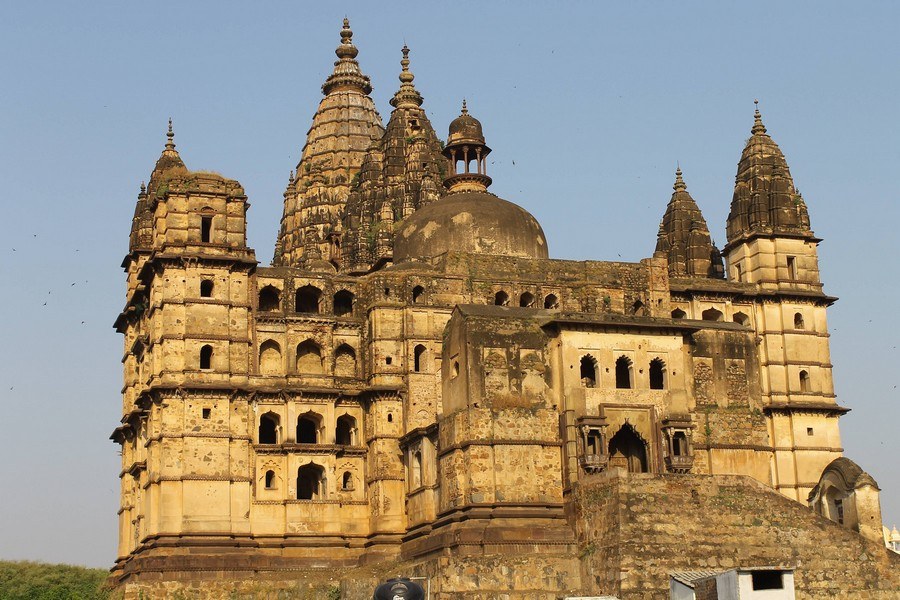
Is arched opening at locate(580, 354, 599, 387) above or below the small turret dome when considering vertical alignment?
below

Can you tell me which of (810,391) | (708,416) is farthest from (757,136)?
(708,416)

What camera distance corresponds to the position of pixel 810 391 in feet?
174

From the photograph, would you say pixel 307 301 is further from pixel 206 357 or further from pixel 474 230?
pixel 474 230

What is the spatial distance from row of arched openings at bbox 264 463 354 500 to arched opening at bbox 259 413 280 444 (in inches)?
50.6

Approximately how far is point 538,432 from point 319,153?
102ft

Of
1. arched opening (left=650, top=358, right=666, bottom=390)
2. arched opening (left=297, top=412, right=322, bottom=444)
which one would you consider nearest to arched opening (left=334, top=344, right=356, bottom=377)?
arched opening (left=297, top=412, right=322, bottom=444)

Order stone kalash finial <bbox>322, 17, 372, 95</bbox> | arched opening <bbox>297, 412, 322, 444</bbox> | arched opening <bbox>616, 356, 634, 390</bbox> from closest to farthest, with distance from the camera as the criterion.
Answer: arched opening <bbox>616, 356, 634, 390</bbox>
arched opening <bbox>297, 412, 322, 444</bbox>
stone kalash finial <bbox>322, 17, 372, 95</bbox>

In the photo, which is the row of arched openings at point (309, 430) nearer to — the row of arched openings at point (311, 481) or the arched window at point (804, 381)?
the row of arched openings at point (311, 481)

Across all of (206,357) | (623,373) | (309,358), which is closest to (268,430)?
(309,358)

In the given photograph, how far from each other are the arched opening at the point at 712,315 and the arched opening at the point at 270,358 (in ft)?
47.4

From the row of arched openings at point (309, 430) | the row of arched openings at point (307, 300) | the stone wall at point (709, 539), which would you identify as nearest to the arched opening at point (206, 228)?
the row of arched openings at point (307, 300)

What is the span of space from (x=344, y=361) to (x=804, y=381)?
614 inches

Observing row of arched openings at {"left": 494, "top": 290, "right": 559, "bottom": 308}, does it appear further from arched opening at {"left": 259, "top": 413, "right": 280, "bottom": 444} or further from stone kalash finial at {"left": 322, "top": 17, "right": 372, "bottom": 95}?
stone kalash finial at {"left": 322, "top": 17, "right": 372, "bottom": 95}

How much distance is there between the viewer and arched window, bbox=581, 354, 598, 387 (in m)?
44.9
